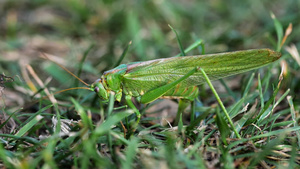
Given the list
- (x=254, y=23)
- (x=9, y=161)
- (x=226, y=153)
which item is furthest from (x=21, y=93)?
(x=254, y=23)

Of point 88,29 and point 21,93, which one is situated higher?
point 88,29

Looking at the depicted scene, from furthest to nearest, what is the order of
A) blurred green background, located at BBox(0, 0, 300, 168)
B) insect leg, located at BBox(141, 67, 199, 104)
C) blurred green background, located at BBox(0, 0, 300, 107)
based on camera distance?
blurred green background, located at BBox(0, 0, 300, 107)
blurred green background, located at BBox(0, 0, 300, 168)
insect leg, located at BBox(141, 67, 199, 104)

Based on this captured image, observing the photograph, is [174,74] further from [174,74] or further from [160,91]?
[160,91]

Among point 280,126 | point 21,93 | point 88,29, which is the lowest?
point 280,126

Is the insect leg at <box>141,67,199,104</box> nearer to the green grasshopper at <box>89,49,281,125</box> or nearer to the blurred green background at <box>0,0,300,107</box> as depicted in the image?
the green grasshopper at <box>89,49,281,125</box>

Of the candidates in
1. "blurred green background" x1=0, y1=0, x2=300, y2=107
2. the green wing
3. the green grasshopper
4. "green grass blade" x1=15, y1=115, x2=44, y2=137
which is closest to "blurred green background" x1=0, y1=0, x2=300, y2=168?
"blurred green background" x1=0, y1=0, x2=300, y2=107

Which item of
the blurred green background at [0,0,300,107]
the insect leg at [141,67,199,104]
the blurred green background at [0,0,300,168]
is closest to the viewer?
the insect leg at [141,67,199,104]

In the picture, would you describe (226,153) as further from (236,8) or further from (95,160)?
(236,8)

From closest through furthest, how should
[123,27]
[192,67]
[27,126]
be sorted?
1. [27,126]
2. [192,67]
3. [123,27]

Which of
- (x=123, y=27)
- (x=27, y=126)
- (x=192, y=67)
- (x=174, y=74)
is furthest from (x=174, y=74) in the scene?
(x=123, y=27)
